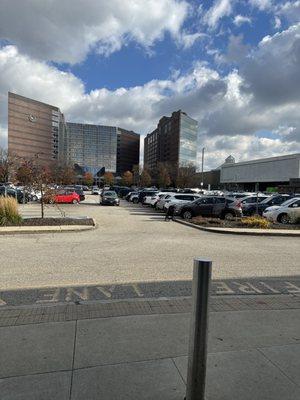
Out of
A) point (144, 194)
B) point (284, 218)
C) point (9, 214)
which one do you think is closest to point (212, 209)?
point (284, 218)

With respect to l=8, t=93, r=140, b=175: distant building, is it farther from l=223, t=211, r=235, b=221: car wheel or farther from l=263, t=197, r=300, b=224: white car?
l=263, t=197, r=300, b=224: white car

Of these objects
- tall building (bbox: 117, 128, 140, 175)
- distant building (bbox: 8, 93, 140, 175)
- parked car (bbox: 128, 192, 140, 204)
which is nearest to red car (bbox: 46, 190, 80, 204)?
parked car (bbox: 128, 192, 140, 204)

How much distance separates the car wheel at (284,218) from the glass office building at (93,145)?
166268 millimetres

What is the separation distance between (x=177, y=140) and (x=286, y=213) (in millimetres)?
132073

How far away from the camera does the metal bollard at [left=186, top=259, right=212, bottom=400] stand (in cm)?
307

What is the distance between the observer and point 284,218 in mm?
22250

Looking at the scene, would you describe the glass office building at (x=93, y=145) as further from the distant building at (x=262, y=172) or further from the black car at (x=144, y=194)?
the black car at (x=144, y=194)

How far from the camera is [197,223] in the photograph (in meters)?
20.0

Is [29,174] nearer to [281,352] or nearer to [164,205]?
[164,205]

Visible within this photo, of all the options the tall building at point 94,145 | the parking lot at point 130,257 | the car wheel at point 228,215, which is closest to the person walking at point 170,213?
the car wheel at point 228,215

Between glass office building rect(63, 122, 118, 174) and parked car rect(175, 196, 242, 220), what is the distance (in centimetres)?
16395

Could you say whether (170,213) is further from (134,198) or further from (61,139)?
(61,139)

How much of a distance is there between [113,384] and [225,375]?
1064 mm

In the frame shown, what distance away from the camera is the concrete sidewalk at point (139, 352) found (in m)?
3.50
